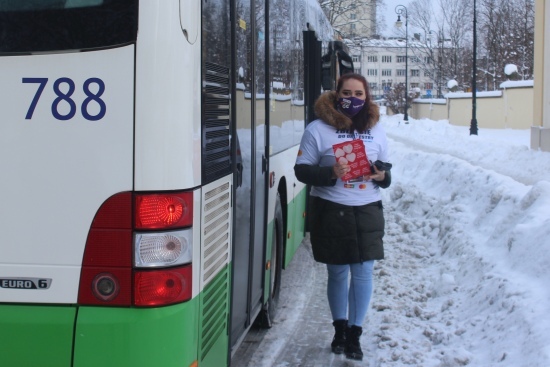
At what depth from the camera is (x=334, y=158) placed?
210 inches

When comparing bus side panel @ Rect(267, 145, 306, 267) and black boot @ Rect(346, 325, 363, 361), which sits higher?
bus side panel @ Rect(267, 145, 306, 267)

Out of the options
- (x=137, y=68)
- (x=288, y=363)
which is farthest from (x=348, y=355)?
(x=137, y=68)

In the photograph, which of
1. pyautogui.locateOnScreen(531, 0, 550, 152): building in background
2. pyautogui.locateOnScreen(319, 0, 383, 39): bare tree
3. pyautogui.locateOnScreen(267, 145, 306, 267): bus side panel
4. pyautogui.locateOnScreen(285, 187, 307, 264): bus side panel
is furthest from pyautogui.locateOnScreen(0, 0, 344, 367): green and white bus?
pyautogui.locateOnScreen(319, 0, 383, 39): bare tree

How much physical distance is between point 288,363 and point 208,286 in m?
2.14

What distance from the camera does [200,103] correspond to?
3.30m

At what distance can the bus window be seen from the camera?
3.00 metres

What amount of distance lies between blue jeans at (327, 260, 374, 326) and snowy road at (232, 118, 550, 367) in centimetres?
36

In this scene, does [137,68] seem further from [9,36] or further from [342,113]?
[342,113]

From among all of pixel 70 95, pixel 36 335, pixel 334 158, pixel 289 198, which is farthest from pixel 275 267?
pixel 70 95

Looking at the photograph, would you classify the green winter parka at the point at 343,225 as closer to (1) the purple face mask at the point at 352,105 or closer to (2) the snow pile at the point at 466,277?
(1) the purple face mask at the point at 352,105

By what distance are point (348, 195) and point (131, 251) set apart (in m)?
2.57

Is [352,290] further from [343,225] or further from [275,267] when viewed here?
[275,267]

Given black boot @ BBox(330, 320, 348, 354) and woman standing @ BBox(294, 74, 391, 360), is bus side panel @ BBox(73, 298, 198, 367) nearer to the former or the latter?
woman standing @ BBox(294, 74, 391, 360)

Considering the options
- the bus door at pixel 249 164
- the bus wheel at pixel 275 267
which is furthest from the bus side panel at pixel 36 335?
the bus wheel at pixel 275 267
